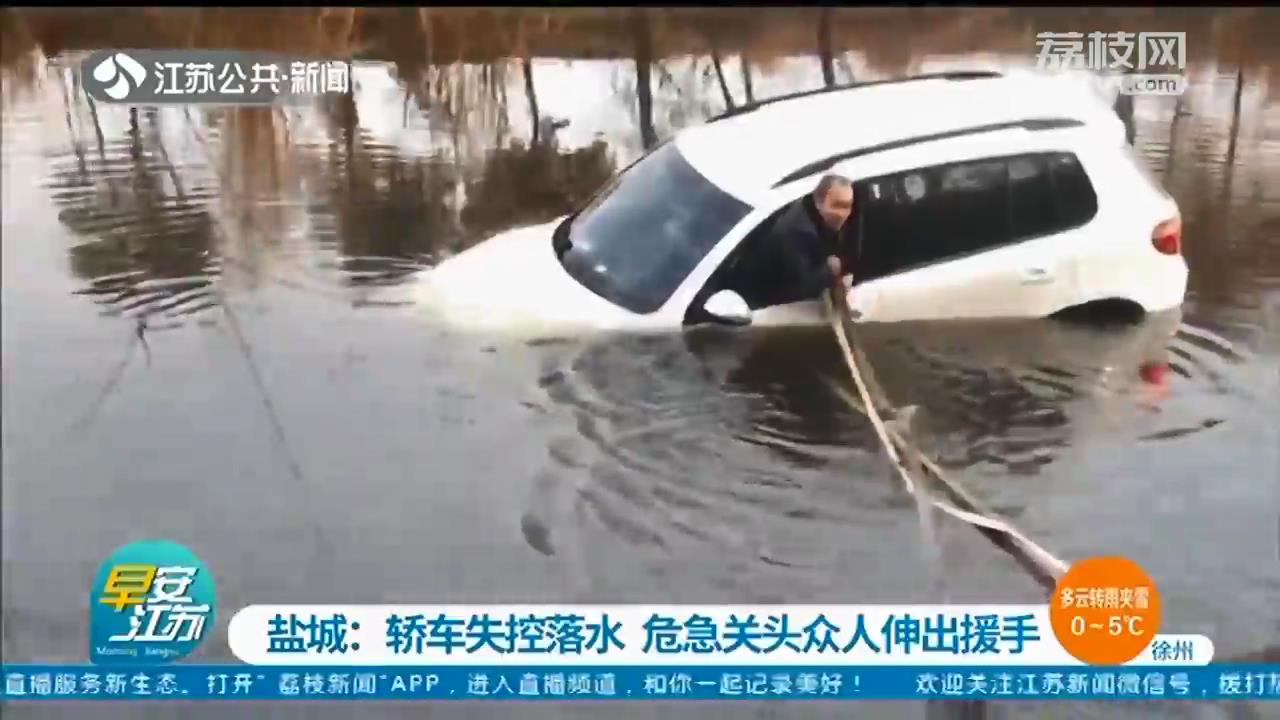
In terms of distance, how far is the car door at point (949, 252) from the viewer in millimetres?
2268

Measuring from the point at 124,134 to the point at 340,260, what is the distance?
49 centimetres

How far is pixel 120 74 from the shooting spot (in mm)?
2260

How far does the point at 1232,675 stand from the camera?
232 centimetres

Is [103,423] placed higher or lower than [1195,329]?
lower

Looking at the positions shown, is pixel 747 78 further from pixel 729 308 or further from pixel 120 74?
pixel 120 74

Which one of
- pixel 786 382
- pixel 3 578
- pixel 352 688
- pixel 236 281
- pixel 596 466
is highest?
pixel 236 281

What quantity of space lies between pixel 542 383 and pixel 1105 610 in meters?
1.23

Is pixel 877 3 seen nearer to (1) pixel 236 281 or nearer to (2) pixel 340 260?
(2) pixel 340 260

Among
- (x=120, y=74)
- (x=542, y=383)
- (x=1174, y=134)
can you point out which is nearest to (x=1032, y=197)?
(x=1174, y=134)

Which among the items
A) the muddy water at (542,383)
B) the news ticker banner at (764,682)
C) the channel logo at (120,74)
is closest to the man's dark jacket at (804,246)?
the muddy water at (542,383)

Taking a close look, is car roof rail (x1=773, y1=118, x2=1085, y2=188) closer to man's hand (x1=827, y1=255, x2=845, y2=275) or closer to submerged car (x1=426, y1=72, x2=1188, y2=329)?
submerged car (x1=426, y1=72, x2=1188, y2=329)

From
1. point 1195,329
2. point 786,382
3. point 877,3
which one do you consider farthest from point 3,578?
point 1195,329

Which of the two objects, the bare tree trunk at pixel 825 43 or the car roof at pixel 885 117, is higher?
the bare tree trunk at pixel 825 43

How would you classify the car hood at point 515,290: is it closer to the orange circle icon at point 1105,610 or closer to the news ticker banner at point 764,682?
the news ticker banner at point 764,682
